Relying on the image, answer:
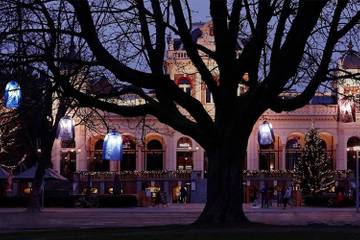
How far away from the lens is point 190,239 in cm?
1770

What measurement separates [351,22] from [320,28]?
2270mm

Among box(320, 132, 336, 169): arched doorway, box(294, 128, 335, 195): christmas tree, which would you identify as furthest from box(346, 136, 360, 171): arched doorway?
box(294, 128, 335, 195): christmas tree

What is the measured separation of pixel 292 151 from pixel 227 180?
62.4 meters

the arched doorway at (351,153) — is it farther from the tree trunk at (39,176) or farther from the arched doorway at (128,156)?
the tree trunk at (39,176)

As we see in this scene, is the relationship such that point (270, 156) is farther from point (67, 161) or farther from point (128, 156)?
point (67, 161)

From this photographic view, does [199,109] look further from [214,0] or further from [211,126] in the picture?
[214,0]

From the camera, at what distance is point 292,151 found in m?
84.8

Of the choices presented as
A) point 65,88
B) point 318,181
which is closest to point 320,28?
point 65,88

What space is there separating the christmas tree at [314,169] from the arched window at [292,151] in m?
15.0

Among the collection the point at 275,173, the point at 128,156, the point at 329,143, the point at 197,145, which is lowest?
the point at 275,173

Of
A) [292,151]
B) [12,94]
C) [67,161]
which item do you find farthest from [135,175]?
[12,94]

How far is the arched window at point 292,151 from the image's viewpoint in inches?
3297

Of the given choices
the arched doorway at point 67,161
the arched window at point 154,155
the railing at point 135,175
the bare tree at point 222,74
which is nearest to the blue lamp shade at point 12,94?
the bare tree at point 222,74

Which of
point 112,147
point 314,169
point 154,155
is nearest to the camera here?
point 112,147
